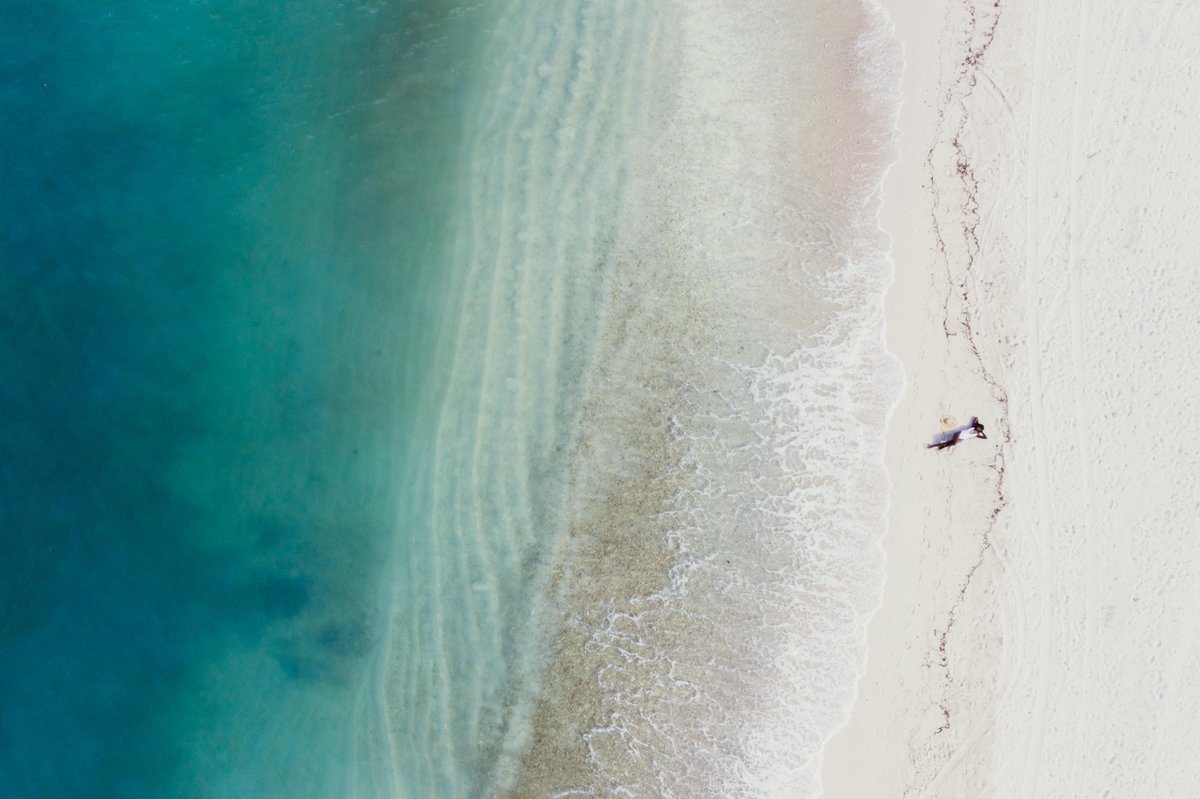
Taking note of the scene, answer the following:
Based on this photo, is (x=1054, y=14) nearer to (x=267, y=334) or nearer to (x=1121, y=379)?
(x=1121, y=379)

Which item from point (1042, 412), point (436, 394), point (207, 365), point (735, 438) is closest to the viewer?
point (1042, 412)

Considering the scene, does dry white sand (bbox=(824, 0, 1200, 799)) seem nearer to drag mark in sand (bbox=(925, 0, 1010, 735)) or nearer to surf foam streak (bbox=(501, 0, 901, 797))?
drag mark in sand (bbox=(925, 0, 1010, 735))

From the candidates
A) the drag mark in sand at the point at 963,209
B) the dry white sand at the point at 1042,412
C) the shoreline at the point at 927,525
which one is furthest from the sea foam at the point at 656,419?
the drag mark in sand at the point at 963,209

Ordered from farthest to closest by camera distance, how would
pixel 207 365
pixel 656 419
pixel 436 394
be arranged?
1. pixel 207 365
2. pixel 436 394
3. pixel 656 419

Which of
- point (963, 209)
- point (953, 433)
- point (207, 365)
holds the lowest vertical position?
point (953, 433)

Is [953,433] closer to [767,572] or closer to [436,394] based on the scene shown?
[767,572]

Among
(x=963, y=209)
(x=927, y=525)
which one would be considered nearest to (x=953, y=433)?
(x=927, y=525)

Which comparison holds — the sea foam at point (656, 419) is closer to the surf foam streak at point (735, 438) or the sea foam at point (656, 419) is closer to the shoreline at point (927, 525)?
the surf foam streak at point (735, 438)
